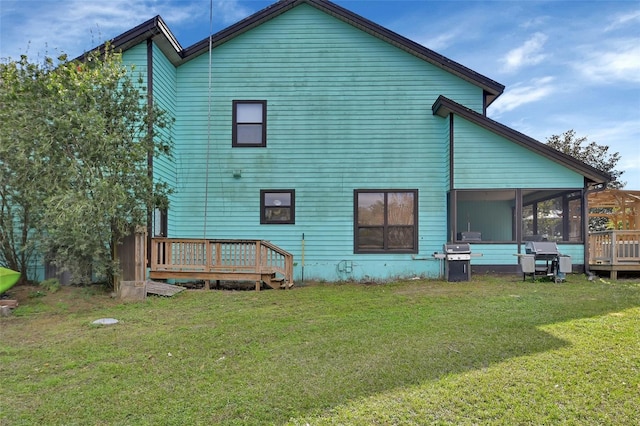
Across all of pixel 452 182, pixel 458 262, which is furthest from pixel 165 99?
pixel 458 262

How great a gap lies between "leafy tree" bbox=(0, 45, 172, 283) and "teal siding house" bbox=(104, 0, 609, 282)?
9.50 ft

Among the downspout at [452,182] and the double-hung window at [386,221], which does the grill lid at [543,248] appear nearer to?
the downspout at [452,182]

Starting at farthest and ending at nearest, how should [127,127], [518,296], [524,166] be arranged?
[524,166], [127,127], [518,296]

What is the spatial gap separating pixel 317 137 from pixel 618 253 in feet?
28.0

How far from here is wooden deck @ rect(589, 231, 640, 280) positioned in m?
9.51

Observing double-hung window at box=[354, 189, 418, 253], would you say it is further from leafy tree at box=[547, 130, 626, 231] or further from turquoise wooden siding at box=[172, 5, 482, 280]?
leafy tree at box=[547, 130, 626, 231]

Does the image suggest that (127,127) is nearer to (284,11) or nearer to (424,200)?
(284,11)

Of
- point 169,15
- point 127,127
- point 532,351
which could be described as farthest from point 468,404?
point 169,15

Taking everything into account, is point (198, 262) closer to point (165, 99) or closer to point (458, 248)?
point (165, 99)

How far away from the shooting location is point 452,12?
1198 centimetres

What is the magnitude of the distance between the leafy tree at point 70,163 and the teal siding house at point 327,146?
2.90 metres

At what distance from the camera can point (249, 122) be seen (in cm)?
1079

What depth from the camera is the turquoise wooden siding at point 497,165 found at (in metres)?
9.89

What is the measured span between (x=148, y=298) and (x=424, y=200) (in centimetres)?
737
